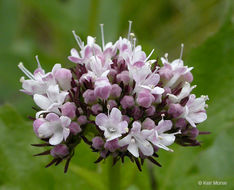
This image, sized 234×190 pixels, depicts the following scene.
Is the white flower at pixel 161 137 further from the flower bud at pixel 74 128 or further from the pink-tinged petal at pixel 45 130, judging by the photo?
the pink-tinged petal at pixel 45 130

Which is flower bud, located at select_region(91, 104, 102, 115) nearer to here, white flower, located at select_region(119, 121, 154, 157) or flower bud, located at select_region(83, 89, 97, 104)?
flower bud, located at select_region(83, 89, 97, 104)

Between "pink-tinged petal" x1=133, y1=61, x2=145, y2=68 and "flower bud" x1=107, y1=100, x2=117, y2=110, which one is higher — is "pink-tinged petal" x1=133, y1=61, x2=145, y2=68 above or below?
above

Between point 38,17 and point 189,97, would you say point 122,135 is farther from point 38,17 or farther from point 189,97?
point 38,17

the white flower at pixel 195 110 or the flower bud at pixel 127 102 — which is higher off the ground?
the flower bud at pixel 127 102

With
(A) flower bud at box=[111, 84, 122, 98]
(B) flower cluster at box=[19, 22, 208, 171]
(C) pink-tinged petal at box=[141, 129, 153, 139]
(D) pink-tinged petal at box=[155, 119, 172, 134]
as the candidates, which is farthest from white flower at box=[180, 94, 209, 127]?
(A) flower bud at box=[111, 84, 122, 98]

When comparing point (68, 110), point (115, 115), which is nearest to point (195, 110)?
point (115, 115)

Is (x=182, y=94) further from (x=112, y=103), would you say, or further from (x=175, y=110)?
(x=112, y=103)

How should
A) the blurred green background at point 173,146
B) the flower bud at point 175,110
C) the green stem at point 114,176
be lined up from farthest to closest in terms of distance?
the blurred green background at point 173,146 < the green stem at point 114,176 < the flower bud at point 175,110

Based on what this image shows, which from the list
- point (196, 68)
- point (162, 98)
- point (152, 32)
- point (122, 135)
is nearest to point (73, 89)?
point (122, 135)
